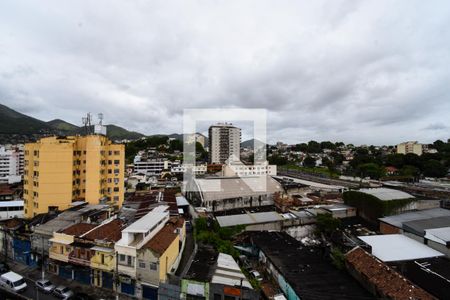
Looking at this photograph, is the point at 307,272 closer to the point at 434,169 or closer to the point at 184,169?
the point at 184,169

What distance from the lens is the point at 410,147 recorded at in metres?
76.8

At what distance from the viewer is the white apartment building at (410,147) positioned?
244ft

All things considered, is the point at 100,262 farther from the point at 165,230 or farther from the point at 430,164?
the point at 430,164

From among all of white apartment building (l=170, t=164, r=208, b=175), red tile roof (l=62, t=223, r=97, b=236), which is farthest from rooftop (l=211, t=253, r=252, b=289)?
white apartment building (l=170, t=164, r=208, b=175)

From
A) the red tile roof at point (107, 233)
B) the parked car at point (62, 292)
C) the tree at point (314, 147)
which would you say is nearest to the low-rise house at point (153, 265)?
the red tile roof at point (107, 233)

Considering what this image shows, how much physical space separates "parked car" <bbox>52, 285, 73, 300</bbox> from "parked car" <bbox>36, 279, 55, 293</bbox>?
296 millimetres

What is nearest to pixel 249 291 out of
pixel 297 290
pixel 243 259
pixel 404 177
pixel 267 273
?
pixel 297 290

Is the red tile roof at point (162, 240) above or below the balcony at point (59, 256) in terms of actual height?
above

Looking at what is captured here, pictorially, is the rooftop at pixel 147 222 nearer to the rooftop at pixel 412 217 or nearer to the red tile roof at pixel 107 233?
the red tile roof at pixel 107 233

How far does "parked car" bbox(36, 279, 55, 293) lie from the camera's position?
11.1 m

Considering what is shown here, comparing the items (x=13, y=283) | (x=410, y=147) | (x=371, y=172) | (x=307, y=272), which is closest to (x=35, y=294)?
(x=13, y=283)

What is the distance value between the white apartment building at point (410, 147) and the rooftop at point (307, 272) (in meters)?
80.5

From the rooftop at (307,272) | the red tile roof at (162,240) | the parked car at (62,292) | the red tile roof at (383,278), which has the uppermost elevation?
the red tile roof at (162,240)

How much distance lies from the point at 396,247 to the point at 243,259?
28.3 feet
